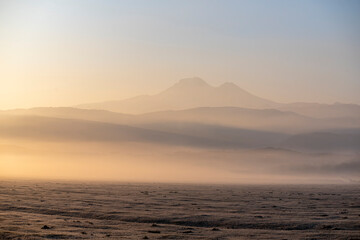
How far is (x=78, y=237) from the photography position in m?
44.8

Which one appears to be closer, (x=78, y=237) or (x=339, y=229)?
(x=78, y=237)

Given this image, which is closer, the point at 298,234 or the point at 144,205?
the point at 298,234

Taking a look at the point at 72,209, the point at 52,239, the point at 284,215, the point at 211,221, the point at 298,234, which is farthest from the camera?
the point at 72,209

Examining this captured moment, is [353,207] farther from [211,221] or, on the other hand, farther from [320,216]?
[211,221]

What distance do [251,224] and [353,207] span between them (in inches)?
921

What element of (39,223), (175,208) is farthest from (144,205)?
(39,223)

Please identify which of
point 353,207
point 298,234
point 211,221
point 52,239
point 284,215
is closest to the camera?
point 52,239

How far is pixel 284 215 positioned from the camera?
63.0m

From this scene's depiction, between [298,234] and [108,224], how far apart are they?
1790 centimetres

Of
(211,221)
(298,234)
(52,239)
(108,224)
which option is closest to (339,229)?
(298,234)

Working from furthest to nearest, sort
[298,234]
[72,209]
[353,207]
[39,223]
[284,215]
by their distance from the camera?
[353,207], [72,209], [284,215], [39,223], [298,234]

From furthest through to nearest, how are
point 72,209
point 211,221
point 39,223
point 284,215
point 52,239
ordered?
point 72,209, point 284,215, point 211,221, point 39,223, point 52,239

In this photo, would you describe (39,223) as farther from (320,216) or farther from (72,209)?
(320,216)

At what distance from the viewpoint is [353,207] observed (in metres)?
73.8
